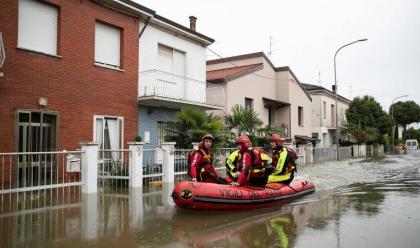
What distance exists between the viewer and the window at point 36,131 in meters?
12.9

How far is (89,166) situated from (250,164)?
4779 mm

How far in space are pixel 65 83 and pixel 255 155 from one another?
309 inches

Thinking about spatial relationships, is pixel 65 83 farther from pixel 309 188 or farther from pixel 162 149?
pixel 309 188

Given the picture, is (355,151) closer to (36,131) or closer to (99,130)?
(99,130)

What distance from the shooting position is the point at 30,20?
13352 mm

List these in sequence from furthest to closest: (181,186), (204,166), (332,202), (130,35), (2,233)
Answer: (130,35) → (332,202) → (204,166) → (181,186) → (2,233)

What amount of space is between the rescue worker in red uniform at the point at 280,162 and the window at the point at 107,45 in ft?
26.1

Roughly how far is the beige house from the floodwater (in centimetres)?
1297

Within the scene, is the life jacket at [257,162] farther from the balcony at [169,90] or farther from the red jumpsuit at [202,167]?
the balcony at [169,90]

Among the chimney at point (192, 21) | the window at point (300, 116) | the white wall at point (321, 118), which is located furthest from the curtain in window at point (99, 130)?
the white wall at point (321, 118)

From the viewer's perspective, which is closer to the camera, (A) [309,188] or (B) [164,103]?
(A) [309,188]

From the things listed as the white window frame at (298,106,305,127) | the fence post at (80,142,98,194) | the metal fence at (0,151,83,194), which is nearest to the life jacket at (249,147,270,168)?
the fence post at (80,142,98,194)

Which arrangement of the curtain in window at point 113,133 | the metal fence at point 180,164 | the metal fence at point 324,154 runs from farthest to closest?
1. the metal fence at point 324,154
2. the curtain in window at point 113,133
3. the metal fence at point 180,164

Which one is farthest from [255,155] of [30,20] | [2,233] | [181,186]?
[30,20]
